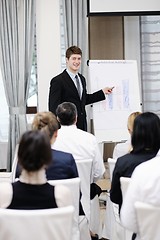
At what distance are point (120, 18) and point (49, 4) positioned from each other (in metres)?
1.24

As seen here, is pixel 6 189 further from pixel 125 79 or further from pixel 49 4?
pixel 49 4

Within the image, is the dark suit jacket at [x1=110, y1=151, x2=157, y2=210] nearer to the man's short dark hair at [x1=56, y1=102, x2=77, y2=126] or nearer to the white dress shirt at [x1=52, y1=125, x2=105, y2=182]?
the white dress shirt at [x1=52, y1=125, x2=105, y2=182]

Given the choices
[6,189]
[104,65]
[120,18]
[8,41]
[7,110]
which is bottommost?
[6,189]

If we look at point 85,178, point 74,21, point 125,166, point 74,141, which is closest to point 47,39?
point 74,21

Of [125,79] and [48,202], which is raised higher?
[125,79]

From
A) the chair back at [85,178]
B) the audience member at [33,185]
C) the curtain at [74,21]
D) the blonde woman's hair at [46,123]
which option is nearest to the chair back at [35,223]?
the audience member at [33,185]

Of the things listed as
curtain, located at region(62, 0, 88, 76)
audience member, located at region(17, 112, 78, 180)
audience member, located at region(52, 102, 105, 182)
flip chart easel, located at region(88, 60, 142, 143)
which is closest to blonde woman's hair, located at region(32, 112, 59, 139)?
audience member, located at region(17, 112, 78, 180)

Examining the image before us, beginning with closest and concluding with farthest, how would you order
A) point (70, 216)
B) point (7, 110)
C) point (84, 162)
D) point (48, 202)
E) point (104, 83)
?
point (70, 216) < point (48, 202) < point (84, 162) < point (104, 83) < point (7, 110)

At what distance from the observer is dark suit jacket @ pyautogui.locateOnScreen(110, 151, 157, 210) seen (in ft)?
7.42

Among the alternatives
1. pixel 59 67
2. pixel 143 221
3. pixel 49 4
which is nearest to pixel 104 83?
pixel 59 67

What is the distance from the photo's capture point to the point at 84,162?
112 inches

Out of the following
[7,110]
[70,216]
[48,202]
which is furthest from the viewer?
[7,110]

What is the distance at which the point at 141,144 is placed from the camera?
223cm

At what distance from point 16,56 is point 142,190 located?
154 inches
